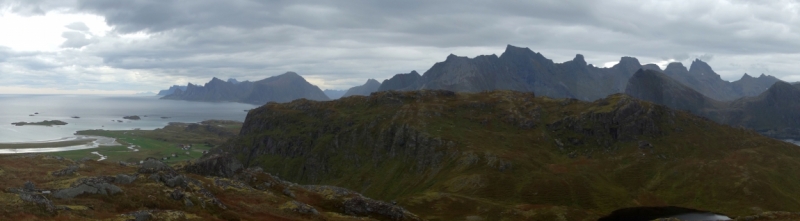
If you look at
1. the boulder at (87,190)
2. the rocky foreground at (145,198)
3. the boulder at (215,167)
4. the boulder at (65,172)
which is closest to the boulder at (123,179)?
the rocky foreground at (145,198)

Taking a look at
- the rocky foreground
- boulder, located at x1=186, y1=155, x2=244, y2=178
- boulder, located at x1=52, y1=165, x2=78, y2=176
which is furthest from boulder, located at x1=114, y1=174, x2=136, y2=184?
boulder, located at x1=186, y1=155, x2=244, y2=178

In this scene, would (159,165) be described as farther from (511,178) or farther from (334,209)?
(511,178)

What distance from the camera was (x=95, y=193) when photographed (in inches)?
2146

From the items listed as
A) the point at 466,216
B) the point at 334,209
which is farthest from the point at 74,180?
the point at 466,216

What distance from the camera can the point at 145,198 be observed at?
2208 inches

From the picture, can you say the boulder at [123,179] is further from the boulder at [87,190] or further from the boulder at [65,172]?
the boulder at [65,172]

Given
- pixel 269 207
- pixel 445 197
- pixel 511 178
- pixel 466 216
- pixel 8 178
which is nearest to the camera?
pixel 8 178

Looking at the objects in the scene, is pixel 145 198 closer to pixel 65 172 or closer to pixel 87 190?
pixel 87 190

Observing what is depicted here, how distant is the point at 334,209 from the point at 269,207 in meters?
17.3

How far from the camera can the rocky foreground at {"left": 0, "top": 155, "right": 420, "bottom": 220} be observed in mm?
47625

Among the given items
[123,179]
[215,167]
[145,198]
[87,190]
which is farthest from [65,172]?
[215,167]

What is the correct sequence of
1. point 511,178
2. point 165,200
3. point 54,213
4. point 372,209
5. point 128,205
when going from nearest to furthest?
point 54,213, point 128,205, point 165,200, point 372,209, point 511,178

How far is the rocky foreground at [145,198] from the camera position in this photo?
156ft

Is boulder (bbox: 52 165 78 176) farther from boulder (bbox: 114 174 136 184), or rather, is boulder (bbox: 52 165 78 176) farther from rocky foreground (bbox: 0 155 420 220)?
boulder (bbox: 114 174 136 184)
